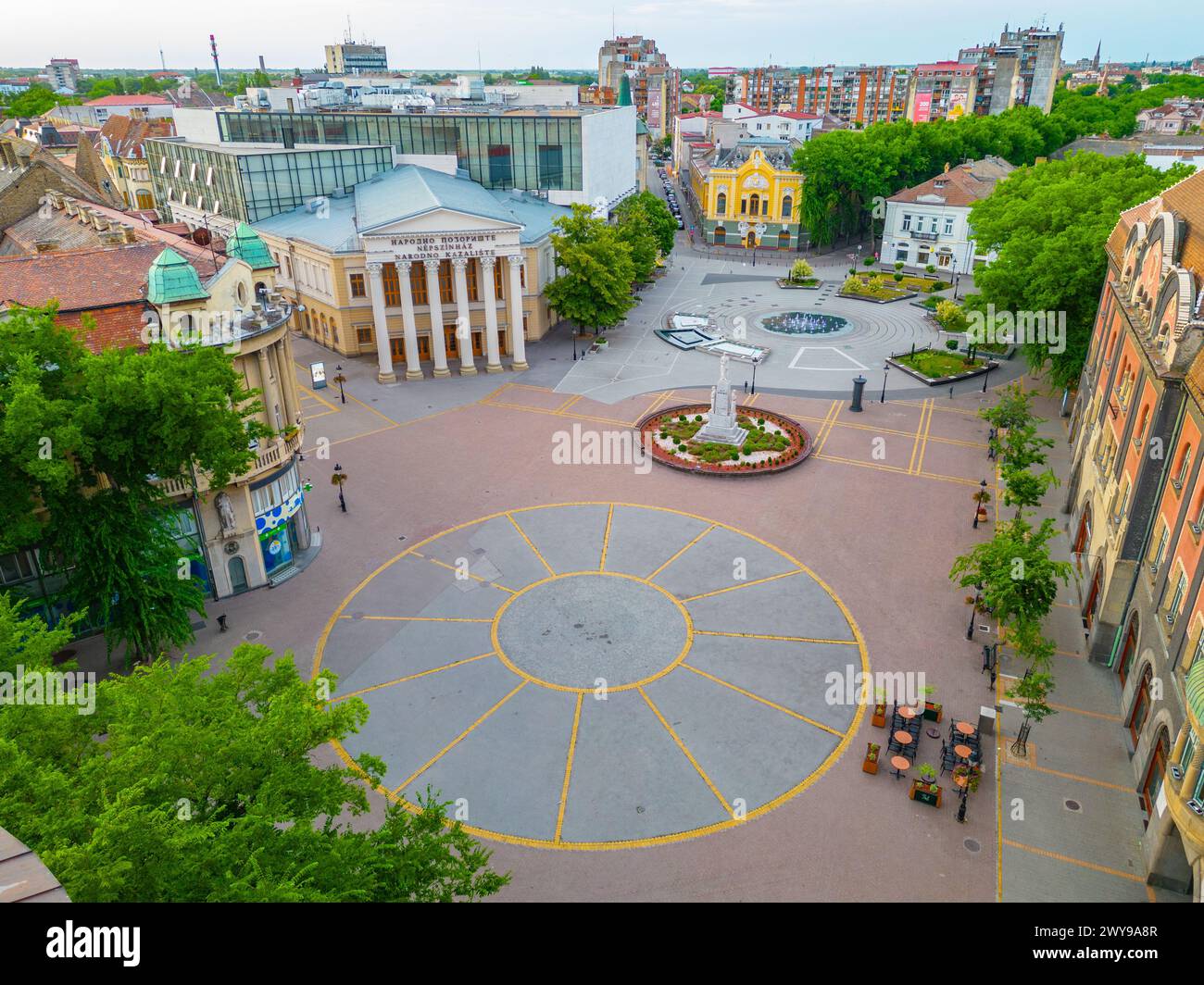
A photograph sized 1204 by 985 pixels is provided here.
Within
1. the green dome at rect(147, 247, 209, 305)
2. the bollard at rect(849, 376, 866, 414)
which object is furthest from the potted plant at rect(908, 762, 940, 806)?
the bollard at rect(849, 376, 866, 414)

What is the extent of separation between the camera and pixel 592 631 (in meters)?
35.8

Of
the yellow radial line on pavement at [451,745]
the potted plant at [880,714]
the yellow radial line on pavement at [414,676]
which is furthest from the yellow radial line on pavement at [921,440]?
the yellow radial line on pavement at [451,745]

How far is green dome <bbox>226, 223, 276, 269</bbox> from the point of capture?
41.6 m

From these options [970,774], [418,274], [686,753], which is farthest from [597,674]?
[418,274]

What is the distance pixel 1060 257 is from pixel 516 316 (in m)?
38.9

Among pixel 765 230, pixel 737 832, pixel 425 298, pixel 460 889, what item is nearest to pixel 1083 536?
pixel 737 832

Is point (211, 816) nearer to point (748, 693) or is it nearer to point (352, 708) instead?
point (352, 708)

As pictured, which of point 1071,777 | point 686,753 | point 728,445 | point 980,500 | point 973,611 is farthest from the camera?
point 728,445

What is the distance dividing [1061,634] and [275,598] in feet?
115

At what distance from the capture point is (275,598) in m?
38.4

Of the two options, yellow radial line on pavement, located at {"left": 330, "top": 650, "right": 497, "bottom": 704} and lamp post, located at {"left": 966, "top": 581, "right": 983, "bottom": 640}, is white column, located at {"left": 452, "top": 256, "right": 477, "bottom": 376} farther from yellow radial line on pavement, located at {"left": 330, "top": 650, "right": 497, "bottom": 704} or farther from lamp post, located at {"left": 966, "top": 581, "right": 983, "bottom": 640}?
lamp post, located at {"left": 966, "top": 581, "right": 983, "bottom": 640}

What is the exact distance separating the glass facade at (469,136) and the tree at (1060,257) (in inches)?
1657

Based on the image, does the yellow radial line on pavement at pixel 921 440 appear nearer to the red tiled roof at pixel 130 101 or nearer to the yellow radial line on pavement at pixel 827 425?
the yellow radial line on pavement at pixel 827 425

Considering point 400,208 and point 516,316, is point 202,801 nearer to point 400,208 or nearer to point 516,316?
point 516,316
